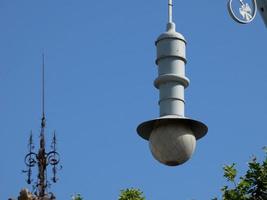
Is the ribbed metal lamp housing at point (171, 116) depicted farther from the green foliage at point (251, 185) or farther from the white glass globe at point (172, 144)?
the green foliage at point (251, 185)

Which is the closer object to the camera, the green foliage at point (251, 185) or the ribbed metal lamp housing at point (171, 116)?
the ribbed metal lamp housing at point (171, 116)

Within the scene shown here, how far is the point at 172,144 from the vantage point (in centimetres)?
711

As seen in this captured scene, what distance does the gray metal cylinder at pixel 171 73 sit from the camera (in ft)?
24.2

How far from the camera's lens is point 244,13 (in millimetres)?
9453

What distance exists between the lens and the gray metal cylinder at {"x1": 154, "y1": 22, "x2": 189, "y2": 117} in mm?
7387

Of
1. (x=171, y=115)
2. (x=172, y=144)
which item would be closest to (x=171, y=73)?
(x=171, y=115)

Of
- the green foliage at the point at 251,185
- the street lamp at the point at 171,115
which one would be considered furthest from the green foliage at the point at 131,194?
the street lamp at the point at 171,115

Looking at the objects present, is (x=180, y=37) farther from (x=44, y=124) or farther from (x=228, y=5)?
(x=44, y=124)

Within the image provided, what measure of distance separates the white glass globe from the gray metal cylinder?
202 millimetres

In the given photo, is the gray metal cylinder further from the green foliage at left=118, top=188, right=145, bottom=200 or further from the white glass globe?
the green foliage at left=118, top=188, right=145, bottom=200

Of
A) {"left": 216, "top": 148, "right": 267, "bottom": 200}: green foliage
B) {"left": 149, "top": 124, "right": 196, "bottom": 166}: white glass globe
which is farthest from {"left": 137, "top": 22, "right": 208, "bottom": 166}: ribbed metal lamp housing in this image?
{"left": 216, "top": 148, "right": 267, "bottom": 200}: green foliage

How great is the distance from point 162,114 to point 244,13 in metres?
2.53

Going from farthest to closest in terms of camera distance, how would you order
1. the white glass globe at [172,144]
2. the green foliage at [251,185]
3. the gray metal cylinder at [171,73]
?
the green foliage at [251,185]
the gray metal cylinder at [171,73]
the white glass globe at [172,144]

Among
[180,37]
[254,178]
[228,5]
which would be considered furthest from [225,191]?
[180,37]
